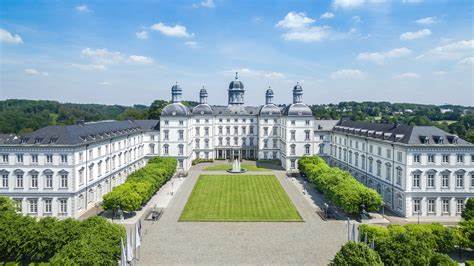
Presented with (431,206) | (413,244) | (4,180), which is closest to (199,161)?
(4,180)

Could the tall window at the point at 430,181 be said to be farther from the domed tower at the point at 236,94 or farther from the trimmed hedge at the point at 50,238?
the domed tower at the point at 236,94

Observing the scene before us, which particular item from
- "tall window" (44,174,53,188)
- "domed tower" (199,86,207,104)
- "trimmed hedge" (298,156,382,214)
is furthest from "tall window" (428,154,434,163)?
"domed tower" (199,86,207,104)

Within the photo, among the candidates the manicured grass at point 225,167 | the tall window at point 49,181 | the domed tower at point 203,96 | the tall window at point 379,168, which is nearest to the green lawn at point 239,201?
the manicured grass at point 225,167

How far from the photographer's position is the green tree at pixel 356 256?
23844 mm

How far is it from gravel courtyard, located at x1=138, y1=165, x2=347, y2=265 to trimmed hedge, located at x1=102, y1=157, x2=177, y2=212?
3263 mm

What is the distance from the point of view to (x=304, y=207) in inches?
1960

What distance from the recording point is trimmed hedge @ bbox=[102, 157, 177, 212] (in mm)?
43344

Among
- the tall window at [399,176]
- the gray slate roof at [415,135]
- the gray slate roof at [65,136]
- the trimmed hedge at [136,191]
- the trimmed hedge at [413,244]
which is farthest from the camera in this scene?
the tall window at [399,176]

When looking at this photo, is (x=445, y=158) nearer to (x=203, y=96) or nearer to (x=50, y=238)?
(x=50, y=238)

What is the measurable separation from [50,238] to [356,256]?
2298 cm

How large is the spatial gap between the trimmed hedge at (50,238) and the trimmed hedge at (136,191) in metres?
11.5

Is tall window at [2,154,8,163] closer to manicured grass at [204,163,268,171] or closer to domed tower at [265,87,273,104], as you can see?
manicured grass at [204,163,268,171]

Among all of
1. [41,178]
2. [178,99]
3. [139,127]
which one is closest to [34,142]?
[41,178]

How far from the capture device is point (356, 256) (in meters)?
24.1
